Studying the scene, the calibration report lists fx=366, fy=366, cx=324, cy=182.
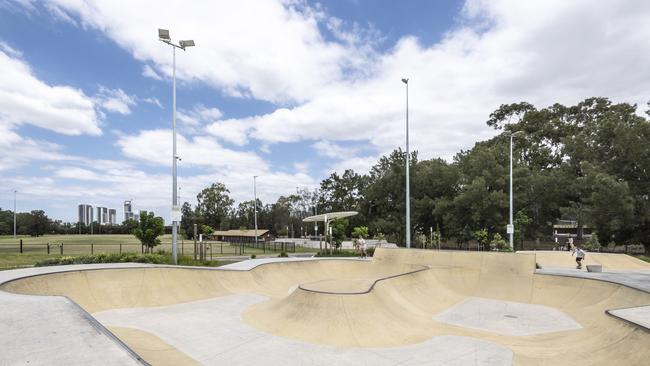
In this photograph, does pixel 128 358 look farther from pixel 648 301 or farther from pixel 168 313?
pixel 648 301

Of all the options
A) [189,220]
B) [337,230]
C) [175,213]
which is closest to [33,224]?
[189,220]

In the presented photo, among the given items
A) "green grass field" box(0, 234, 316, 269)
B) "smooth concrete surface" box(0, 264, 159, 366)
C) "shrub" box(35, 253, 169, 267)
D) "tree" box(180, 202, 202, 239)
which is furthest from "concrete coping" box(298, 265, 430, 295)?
"tree" box(180, 202, 202, 239)

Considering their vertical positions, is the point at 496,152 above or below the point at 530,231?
above

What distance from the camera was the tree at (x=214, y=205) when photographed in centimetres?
9075

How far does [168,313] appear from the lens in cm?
1030

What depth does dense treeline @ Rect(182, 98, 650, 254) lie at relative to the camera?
2903 centimetres

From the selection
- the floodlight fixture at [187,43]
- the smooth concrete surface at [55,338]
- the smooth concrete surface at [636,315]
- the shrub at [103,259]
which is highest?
the floodlight fixture at [187,43]

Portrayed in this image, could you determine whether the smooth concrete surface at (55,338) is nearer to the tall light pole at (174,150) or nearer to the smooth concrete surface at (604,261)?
the tall light pole at (174,150)

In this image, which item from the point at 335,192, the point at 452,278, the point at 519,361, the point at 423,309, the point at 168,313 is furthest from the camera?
the point at 335,192

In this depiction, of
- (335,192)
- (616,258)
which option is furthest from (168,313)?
(335,192)

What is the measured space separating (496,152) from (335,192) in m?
43.4

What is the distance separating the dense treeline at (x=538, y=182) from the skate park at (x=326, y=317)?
19.2 metres

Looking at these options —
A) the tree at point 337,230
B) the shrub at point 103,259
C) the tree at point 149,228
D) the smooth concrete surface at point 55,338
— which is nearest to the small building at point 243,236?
the tree at point 337,230

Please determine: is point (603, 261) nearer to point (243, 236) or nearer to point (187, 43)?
point (187, 43)
